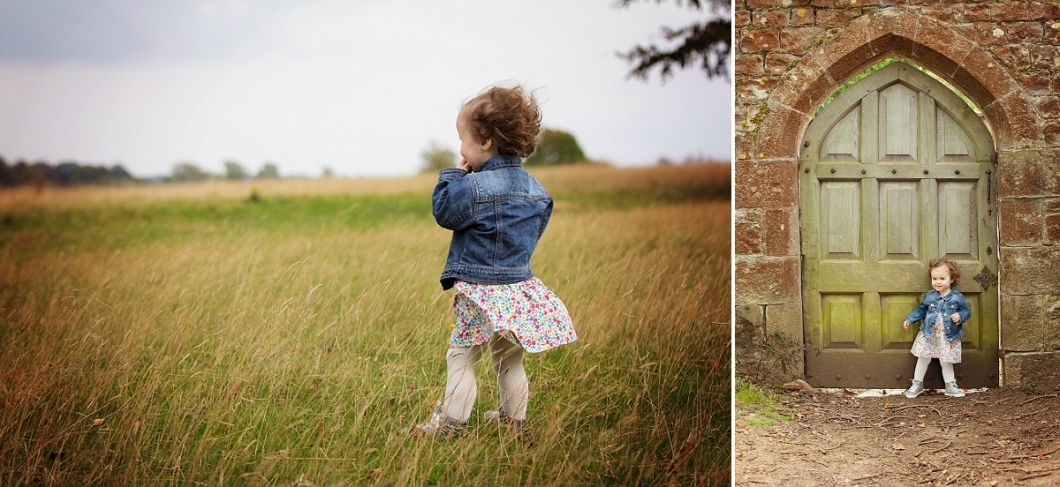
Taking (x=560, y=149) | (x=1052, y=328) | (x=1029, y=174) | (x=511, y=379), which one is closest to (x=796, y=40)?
(x=1029, y=174)

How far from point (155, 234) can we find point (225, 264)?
101 inches

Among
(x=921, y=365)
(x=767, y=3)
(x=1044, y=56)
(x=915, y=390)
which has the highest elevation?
(x=767, y=3)

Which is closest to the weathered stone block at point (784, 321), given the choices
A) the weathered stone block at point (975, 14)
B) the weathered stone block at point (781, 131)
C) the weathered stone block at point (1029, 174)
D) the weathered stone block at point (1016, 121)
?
the weathered stone block at point (781, 131)

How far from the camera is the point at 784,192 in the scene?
3580 mm

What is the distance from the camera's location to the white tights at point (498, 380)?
2619 mm

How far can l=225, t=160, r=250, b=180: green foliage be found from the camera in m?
7.96

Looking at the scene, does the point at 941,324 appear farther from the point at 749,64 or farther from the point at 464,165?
the point at 464,165

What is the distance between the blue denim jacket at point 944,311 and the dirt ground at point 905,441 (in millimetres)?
343

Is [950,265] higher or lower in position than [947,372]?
higher

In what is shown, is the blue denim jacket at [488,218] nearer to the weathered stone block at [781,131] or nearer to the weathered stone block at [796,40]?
the weathered stone block at [781,131]

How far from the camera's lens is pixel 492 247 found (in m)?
2.57

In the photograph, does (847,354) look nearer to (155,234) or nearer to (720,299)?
(720,299)

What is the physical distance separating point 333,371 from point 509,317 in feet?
3.44

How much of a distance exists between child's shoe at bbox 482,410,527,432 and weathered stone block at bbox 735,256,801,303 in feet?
5.11
